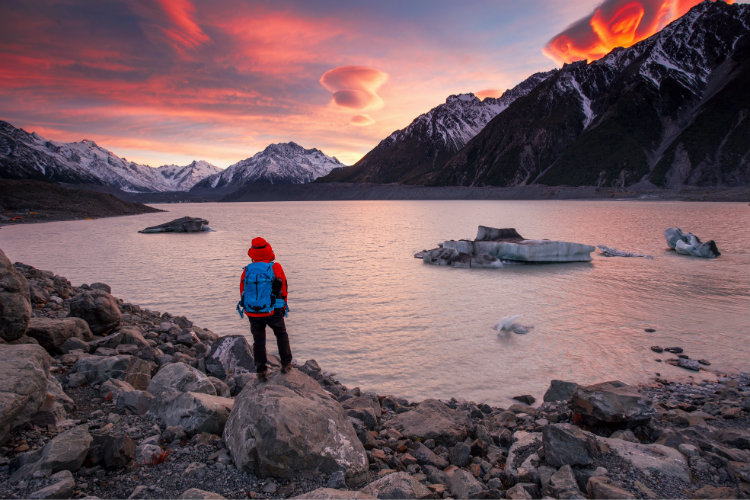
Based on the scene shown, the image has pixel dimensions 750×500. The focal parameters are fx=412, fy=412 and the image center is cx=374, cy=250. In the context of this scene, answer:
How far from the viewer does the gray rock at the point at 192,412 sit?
5016 mm

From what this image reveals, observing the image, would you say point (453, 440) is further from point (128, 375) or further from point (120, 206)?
point (120, 206)

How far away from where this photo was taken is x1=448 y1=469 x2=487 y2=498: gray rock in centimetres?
450

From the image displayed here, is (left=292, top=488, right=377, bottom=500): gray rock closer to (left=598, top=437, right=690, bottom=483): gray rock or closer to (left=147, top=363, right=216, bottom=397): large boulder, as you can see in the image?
(left=147, top=363, right=216, bottom=397): large boulder

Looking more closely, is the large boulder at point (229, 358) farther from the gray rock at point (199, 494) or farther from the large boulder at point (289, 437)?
the gray rock at point (199, 494)

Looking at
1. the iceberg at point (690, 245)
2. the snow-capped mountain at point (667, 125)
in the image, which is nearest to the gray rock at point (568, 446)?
the iceberg at point (690, 245)

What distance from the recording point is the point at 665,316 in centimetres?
1399

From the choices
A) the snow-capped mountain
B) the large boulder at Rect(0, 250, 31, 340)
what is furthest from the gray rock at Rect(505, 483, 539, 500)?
the snow-capped mountain

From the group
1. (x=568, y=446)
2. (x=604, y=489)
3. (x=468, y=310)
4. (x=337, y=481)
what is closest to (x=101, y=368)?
(x=337, y=481)

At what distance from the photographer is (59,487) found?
12.3ft

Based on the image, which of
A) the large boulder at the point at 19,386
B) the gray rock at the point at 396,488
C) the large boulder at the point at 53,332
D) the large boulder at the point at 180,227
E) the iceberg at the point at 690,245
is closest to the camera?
the gray rock at the point at 396,488

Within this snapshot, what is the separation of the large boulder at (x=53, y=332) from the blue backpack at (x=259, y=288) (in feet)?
13.7

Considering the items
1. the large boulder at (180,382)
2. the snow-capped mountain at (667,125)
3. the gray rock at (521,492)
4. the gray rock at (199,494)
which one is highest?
the snow-capped mountain at (667,125)

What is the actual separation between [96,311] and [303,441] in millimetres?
7538

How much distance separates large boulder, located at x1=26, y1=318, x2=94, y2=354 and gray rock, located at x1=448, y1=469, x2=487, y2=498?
7.41 metres
